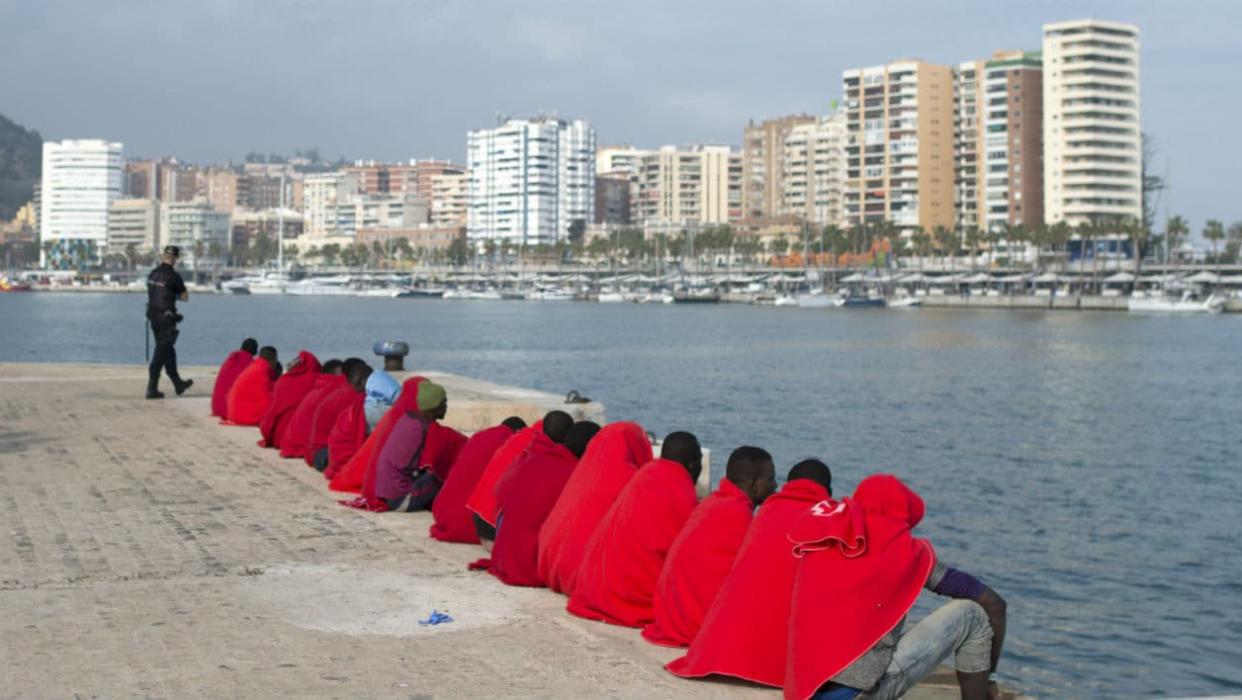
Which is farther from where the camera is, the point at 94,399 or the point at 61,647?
the point at 94,399

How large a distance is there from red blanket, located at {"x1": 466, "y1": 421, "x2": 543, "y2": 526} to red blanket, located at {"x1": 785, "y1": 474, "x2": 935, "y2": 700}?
3964mm

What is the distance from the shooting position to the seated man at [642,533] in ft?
26.9

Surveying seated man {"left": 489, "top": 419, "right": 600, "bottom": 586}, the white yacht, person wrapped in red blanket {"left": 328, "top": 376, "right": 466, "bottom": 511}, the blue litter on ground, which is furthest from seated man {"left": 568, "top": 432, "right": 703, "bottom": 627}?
the white yacht

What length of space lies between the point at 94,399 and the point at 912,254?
180663 mm

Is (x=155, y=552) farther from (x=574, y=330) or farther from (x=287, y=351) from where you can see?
(x=574, y=330)

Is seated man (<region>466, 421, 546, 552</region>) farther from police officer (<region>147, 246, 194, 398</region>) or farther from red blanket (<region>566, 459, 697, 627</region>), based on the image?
police officer (<region>147, 246, 194, 398</region>)

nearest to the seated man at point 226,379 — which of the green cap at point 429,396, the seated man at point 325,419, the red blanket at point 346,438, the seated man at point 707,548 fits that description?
the seated man at point 325,419

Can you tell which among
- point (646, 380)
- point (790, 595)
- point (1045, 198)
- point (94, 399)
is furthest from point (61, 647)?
point (1045, 198)

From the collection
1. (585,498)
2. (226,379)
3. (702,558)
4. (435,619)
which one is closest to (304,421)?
(226,379)

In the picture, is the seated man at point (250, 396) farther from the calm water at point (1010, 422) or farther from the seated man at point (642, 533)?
the seated man at point (642, 533)

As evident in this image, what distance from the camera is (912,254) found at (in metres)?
196

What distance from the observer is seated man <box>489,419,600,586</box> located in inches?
369

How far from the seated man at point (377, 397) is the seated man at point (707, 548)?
679 centimetres

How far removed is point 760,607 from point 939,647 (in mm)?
844
